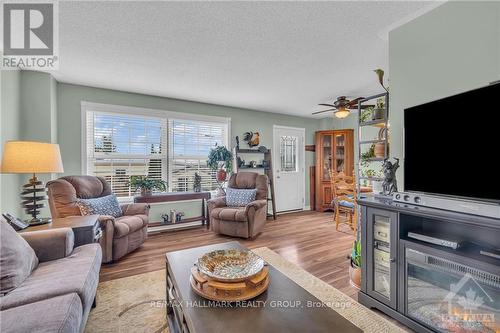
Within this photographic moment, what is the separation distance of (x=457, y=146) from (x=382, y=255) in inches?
36.9

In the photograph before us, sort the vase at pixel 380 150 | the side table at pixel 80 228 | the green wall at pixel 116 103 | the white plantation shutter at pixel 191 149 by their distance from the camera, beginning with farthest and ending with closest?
the white plantation shutter at pixel 191 149 → the green wall at pixel 116 103 → the vase at pixel 380 150 → the side table at pixel 80 228

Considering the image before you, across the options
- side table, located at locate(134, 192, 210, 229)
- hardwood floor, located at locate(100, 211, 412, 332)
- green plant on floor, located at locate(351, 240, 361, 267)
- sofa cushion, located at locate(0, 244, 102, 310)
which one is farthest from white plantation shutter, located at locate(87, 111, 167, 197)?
green plant on floor, located at locate(351, 240, 361, 267)

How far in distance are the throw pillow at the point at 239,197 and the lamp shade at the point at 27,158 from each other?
2411mm

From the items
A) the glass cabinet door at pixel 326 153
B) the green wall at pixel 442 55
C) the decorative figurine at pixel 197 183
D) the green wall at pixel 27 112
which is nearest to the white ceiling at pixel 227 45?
the green wall at pixel 442 55

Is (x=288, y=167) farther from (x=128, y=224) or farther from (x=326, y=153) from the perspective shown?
(x=128, y=224)

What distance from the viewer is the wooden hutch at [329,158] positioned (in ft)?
18.2

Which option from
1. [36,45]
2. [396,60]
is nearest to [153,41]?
[36,45]

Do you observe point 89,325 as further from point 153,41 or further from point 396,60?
point 396,60

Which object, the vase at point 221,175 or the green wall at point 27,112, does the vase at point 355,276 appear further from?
the green wall at point 27,112

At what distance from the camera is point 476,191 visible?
136 cm

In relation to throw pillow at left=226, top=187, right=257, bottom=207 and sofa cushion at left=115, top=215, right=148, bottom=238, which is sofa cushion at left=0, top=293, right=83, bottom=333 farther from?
throw pillow at left=226, top=187, right=257, bottom=207

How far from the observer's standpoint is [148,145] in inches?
161

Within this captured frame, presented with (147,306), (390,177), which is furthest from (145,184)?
(390,177)

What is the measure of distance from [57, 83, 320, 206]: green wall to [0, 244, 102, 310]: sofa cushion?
93.8 inches
